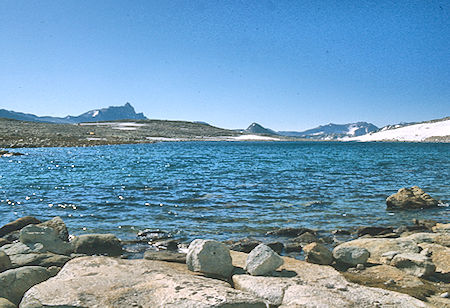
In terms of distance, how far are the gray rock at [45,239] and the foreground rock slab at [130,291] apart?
9.81ft

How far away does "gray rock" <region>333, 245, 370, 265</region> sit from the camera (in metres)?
8.64

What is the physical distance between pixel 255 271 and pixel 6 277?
4.65m

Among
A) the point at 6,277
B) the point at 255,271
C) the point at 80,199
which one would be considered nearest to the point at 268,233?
the point at 255,271

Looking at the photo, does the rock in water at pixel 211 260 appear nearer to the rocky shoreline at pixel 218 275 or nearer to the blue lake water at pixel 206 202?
the rocky shoreline at pixel 218 275

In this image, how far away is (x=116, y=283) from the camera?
6.00 meters

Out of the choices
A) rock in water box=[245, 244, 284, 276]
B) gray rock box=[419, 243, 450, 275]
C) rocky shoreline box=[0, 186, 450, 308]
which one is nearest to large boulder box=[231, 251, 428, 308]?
rocky shoreline box=[0, 186, 450, 308]

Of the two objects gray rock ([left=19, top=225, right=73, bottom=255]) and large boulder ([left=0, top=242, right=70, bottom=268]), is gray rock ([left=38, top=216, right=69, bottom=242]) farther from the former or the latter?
large boulder ([left=0, top=242, right=70, bottom=268])

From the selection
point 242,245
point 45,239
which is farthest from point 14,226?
point 242,245

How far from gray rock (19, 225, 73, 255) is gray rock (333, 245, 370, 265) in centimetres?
731

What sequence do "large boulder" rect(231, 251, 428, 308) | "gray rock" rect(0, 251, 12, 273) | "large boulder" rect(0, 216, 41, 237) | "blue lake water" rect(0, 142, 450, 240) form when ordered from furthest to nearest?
"blue lake water" rect(0, 142, 450, 240)
"large boulder" rect(0, 216, 41, 237)
"gray rock" rect(0, 251, 12, 273)
"large boulder" rect(231, 251, 428, 308)

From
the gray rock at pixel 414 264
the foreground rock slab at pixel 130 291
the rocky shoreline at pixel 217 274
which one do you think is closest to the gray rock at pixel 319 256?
the rocky shoreline at pixel 217 274

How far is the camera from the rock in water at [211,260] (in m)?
7.30

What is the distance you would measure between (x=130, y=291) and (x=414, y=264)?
6.43 m

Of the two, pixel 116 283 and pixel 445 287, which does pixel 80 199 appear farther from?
pixel 445 287
